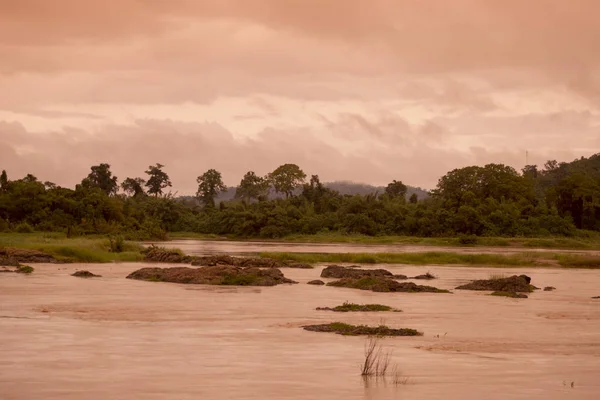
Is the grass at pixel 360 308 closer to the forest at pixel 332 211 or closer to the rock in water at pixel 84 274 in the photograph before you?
the rock in water at pixel 84 274

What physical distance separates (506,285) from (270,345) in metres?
17.6

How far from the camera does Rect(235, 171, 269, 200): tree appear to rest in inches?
4855

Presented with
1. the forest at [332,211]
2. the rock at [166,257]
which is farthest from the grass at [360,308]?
the forest at [332,211]

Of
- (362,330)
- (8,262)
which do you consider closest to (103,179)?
(8,262)

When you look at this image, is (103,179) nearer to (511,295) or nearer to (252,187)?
(252,187)

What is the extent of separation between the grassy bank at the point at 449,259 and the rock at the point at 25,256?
12.5 meters

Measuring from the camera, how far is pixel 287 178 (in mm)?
121562

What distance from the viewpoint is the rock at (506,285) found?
1399 inches

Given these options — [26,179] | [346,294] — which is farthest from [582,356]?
[26,179]

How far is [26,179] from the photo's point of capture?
86.3 m

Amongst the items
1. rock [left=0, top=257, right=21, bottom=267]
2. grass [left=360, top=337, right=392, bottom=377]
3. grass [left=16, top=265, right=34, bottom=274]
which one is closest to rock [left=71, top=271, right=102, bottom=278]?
grass [left=16, top=265, right=34, bottom=274]

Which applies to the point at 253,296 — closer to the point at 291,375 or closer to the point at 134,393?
the point at 291,375

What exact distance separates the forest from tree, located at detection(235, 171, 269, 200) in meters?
8.16

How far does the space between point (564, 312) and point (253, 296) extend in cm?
1024
